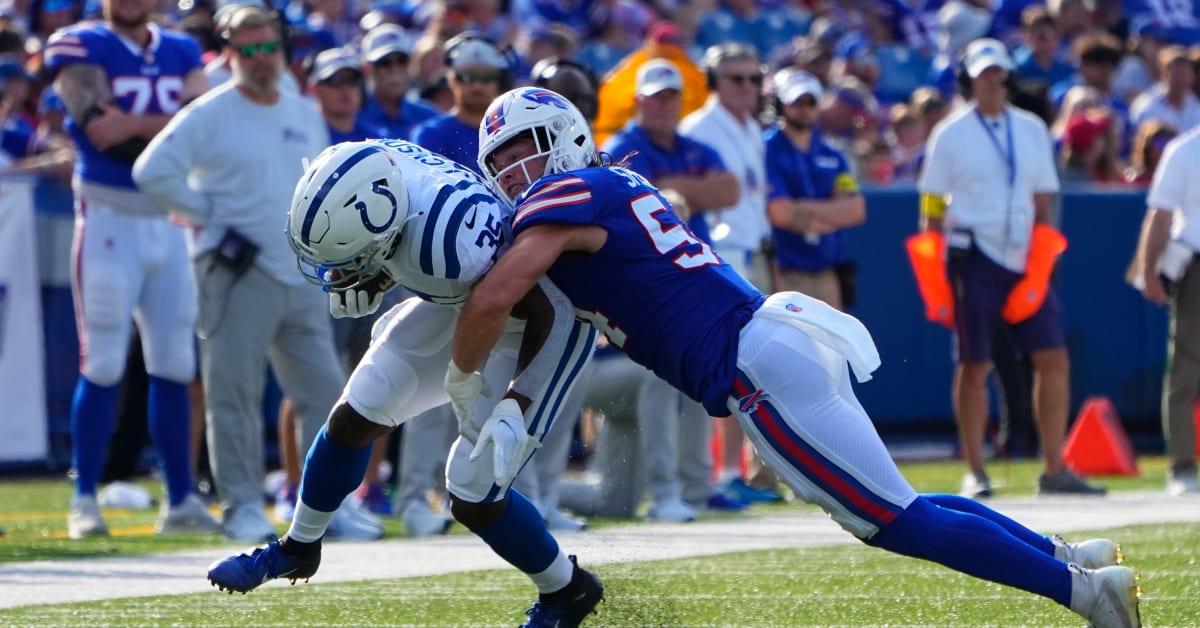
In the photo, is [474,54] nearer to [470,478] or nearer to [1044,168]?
[1044,168]

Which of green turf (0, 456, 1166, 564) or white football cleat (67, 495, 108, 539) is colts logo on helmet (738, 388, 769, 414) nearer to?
green turf (0, 456, 1166, 564)

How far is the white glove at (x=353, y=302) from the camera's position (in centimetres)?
446

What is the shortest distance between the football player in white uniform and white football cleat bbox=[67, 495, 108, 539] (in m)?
2.52

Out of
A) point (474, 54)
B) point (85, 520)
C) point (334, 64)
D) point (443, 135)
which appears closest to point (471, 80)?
point (474, 54)

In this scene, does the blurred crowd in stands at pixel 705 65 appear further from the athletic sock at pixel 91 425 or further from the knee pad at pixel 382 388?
the knee pad at pixel 382 388

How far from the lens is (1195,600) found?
5008 millimetres

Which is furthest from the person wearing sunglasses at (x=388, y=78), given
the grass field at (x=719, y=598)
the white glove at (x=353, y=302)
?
the white glove at (x=353, y=302)

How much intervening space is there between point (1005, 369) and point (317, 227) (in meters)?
6.87

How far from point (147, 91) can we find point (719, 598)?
3548 millimetres

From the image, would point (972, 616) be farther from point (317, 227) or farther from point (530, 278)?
point (317, 227)

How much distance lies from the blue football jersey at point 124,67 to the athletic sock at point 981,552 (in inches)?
168

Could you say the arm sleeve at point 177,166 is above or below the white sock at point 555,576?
above

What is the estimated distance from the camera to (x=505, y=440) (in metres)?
4.20

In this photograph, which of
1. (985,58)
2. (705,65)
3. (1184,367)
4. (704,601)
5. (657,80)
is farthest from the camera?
(705,65)
